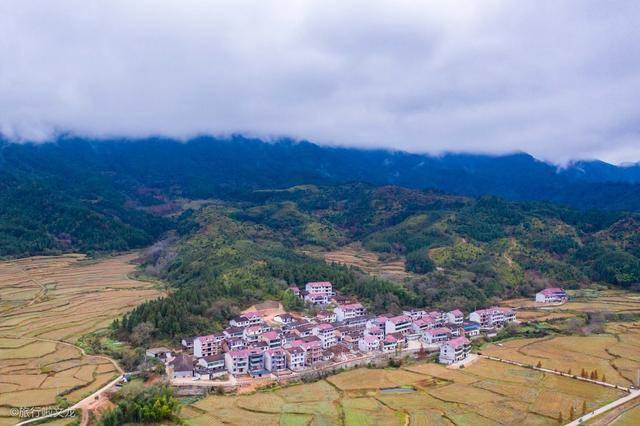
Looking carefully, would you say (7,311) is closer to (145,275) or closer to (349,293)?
(145,275)

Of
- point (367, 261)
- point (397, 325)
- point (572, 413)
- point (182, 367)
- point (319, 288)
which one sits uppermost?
point (319, 288)

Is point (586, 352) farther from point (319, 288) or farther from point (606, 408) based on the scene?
point (319, 288)

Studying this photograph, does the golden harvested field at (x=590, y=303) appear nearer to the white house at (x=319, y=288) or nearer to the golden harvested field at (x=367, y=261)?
the golden harvested field at (x=367, y=261)

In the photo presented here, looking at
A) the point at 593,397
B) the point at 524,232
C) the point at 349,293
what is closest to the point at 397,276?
the point at 349,293

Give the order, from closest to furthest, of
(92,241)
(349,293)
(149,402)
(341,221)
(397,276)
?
(149,402) < (349,293) < (397,276) < (92,241) < (341,221)

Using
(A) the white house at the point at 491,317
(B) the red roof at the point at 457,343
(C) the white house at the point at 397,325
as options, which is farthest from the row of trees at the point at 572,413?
(A) the white house at the point at 491,317

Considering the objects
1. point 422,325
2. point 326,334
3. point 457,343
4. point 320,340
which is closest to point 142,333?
point 320,340
